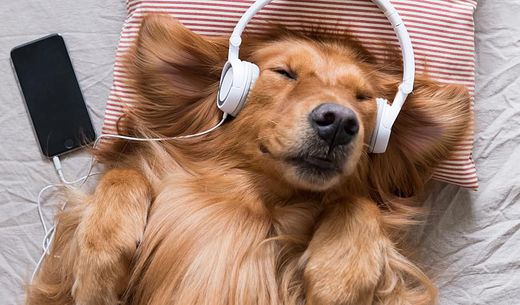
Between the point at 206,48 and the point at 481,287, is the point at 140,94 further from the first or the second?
the point at 481,287

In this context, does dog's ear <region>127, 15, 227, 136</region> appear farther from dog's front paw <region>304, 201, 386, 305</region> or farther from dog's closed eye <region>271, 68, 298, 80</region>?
dog's front paw <region>304, 201, 386, 305</region>

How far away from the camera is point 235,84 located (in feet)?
5.11

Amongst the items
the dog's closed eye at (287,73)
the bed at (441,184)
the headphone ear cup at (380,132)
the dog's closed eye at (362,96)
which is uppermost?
the dog's closed eye at (287,73)

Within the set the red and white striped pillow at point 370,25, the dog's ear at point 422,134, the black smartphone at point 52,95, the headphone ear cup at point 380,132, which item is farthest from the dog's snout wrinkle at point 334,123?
the black smartphone at point 52,95

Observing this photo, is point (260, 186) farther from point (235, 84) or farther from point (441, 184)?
point (441, 184)

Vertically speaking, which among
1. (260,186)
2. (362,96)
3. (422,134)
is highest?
(362,96)

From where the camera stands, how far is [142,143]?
1.75 m

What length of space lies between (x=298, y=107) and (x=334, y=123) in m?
0.10

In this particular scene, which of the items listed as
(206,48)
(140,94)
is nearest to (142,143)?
(140,94)

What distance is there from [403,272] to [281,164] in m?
0.45

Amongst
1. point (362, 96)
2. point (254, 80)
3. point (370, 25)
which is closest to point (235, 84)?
point (254, 80)

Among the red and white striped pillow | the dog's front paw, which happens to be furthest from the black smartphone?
the dog's front paw

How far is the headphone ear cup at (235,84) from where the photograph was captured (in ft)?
5.12

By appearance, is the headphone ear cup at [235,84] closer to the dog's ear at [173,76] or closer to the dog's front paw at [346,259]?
the dog's ear at [173,76]
